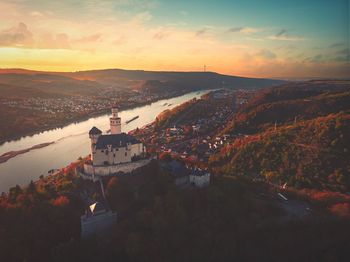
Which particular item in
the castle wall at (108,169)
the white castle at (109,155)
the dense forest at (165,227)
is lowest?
the dense forest at (165,227)

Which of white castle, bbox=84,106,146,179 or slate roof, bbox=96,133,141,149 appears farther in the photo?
slate roof, bbox=96,133,141,149

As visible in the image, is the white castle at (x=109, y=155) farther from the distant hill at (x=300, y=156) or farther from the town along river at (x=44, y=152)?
the town along river at (x=44, y=152)

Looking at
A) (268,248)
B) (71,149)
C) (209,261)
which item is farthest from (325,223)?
(71,149)

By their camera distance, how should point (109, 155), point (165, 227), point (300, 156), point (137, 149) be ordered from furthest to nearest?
point (300, 156) < point (137, 149) < point (109, 155) < point (165, 227)

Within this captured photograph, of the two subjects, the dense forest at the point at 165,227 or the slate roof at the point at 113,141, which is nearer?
the dense forest at the point at 165,227

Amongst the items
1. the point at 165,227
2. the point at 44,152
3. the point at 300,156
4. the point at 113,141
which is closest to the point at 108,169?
the point at 113,141

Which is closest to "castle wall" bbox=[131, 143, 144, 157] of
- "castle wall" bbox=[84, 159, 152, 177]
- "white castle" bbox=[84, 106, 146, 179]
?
"white castle" bbox=[84, 106, 146, 179]

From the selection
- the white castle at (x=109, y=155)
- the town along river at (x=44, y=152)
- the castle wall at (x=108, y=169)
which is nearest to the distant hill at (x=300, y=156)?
the castle wall at (x=108, y=169)

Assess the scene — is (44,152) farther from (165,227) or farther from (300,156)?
(300,156)

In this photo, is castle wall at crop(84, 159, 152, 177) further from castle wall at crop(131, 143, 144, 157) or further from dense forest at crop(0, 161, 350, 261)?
castle wall at crop(131, 143, 144, 157)

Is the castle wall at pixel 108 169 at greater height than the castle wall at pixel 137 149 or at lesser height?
lesser

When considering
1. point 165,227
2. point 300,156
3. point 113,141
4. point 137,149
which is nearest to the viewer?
point 165,227

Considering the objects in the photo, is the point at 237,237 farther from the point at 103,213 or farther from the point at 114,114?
the point at 114,114
